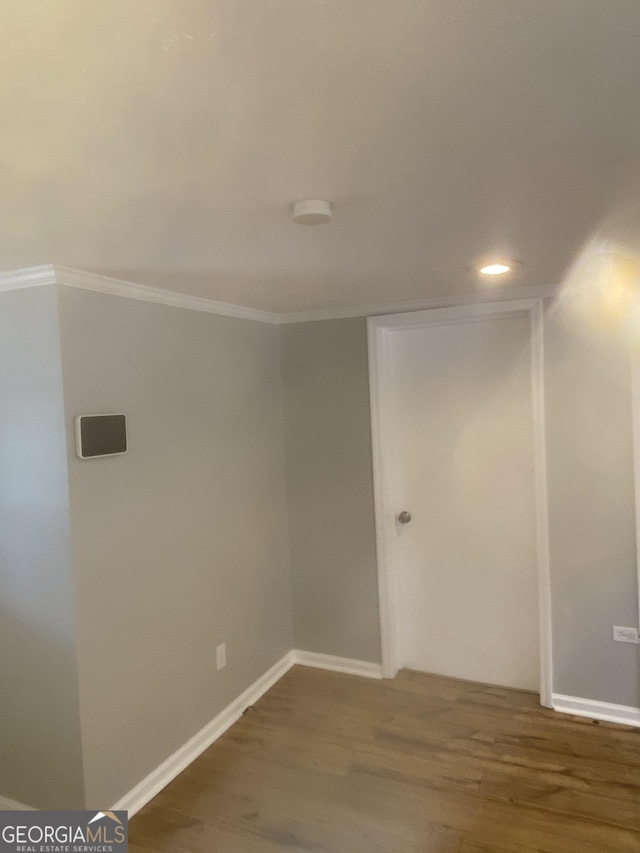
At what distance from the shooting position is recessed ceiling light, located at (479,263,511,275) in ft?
7.74

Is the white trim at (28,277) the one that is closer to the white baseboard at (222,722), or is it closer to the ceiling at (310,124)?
the ceiling at (310,124)

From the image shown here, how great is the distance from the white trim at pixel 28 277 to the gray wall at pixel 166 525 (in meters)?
0.08

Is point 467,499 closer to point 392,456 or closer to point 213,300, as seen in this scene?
point 392,456

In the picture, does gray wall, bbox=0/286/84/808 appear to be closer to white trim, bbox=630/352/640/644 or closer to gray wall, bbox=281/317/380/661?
gray wall, bbox=281/317/380/661

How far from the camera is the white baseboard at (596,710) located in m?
2.80

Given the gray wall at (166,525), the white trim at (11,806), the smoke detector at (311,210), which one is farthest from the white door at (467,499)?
the white trim at (11,806)

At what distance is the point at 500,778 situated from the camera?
246 cm

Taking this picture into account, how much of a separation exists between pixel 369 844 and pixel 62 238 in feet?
7.60

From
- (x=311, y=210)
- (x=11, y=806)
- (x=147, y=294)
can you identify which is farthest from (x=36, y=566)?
(x=311, y=210)

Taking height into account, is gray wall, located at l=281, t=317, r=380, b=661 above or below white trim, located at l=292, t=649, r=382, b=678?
above

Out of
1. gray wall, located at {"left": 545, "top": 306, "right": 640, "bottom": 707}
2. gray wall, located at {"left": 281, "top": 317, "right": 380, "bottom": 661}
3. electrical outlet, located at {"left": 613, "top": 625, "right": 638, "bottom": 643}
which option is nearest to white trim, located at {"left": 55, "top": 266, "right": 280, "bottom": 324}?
gray wall, located at {"left": 281, "top": 317, "right": 380, "bottom": 661}

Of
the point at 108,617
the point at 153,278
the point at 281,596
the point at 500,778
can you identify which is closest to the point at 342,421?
the point at 281,596

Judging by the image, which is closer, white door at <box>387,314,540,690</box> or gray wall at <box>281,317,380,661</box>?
white door at <box>387,314,540,690</box>

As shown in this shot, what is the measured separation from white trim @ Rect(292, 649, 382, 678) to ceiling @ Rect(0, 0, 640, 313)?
244 centimetres
